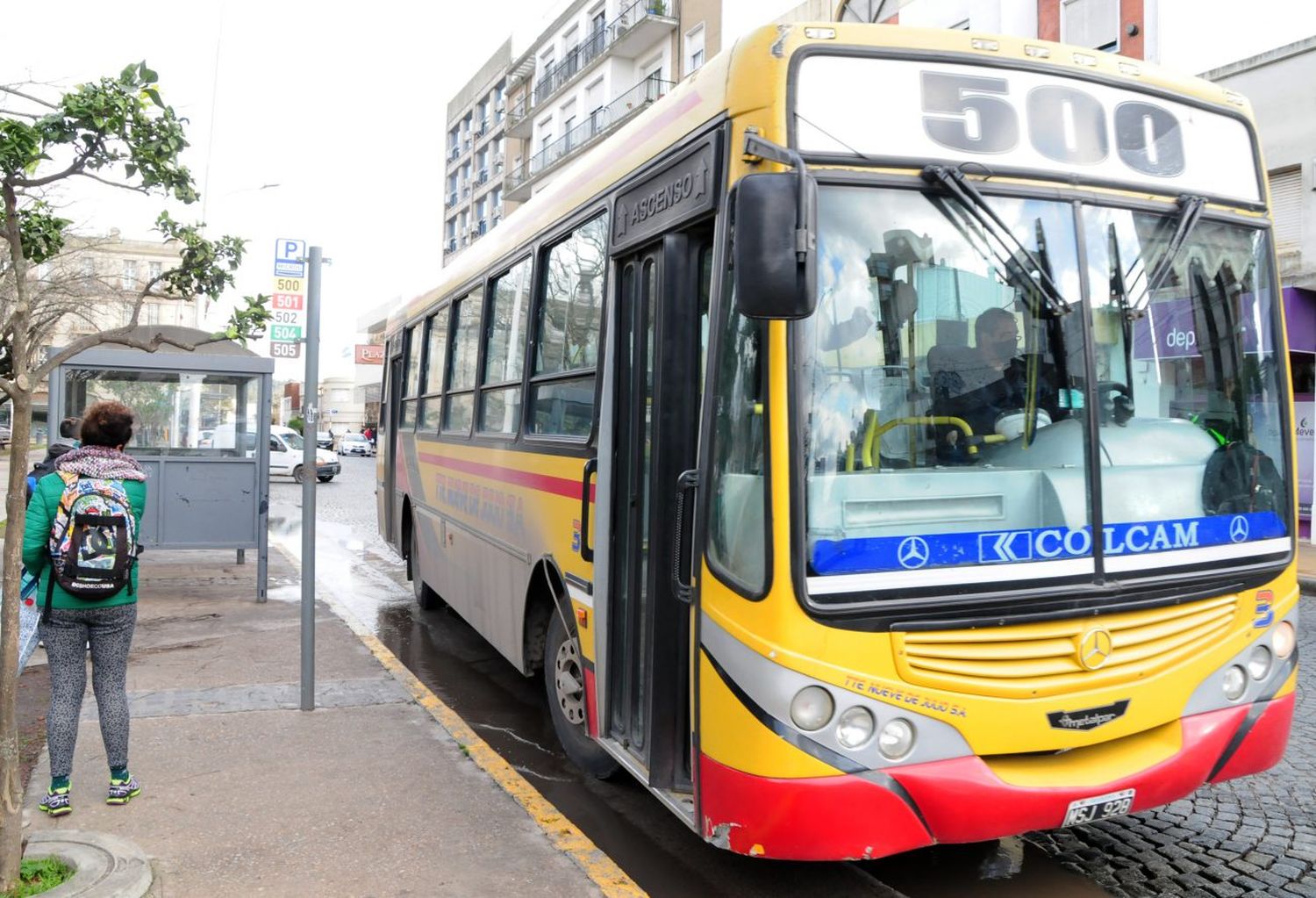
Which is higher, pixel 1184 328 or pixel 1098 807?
pixel 1184 328

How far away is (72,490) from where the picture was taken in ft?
14.3

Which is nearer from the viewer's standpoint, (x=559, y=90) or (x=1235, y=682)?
(x=1235, y=682)

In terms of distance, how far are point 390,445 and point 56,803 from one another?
6.37m

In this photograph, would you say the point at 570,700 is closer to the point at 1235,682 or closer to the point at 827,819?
the point at 827,819

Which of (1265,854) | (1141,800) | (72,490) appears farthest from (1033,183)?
(72,490)

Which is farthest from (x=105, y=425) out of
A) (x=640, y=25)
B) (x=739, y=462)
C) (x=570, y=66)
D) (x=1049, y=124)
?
(x=570, y=66)

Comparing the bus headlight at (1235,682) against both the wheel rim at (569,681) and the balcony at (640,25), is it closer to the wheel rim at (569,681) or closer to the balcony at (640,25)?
the wheel rim at (569,681)

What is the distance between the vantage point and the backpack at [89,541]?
429 centimetres

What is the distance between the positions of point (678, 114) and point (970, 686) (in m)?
2.39

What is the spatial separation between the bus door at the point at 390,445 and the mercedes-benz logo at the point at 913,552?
7.56 m

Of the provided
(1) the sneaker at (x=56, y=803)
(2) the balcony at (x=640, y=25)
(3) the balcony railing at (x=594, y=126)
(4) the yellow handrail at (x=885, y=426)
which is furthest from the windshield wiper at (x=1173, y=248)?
(2) the balcony at (x=640, y=25)

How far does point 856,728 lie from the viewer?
3.21 metres

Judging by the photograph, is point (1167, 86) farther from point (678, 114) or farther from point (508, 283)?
point (508, 283)

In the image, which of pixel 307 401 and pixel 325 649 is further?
pixel 325 649
